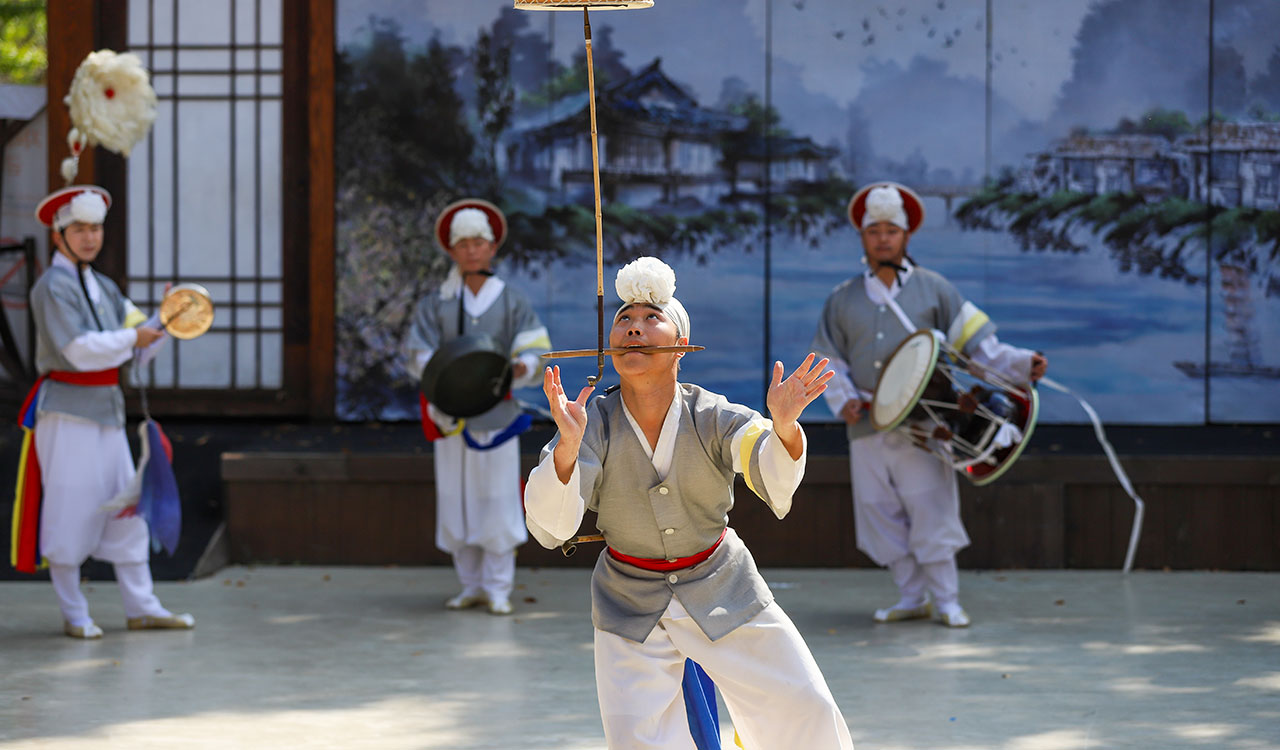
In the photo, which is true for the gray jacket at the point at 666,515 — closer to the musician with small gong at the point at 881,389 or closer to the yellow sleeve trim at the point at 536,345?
the musician with small gong at the point at 881,389

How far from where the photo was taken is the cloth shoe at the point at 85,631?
5473 mm

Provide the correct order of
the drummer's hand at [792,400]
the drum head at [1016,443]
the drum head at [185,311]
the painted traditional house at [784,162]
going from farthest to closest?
the painted traditional house at [784,162] → the drum head at [185,311] → the drum head at [1016,443] → the drummer's hand at [792,400]

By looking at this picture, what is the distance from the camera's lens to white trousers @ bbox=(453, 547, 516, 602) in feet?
20.0

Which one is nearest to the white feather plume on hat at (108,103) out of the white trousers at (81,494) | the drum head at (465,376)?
the white trousers at (81,494)

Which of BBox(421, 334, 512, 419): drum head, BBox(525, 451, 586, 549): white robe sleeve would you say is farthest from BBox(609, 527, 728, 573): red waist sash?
BBox(421, 334, 512, 419): drum head

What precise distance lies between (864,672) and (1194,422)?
4048 mm

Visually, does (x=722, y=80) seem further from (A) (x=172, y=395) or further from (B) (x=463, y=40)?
(A) (x=172, y=395)

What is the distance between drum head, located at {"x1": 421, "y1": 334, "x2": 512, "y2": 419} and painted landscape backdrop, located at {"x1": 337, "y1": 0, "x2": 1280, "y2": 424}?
2287 mm

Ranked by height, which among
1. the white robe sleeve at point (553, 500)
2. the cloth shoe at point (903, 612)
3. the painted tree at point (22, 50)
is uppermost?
the painted tree at point (22, 50)

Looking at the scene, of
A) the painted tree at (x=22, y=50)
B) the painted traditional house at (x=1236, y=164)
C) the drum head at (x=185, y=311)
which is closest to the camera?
the drum head at (x=185, y=311)

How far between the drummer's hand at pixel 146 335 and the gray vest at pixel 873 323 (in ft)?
8.16

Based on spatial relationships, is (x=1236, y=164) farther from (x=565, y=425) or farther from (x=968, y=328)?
(x=565, y=425)

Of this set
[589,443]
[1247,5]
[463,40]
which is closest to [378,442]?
[463,40]

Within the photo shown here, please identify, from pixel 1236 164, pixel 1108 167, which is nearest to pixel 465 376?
pixel 1108 167
